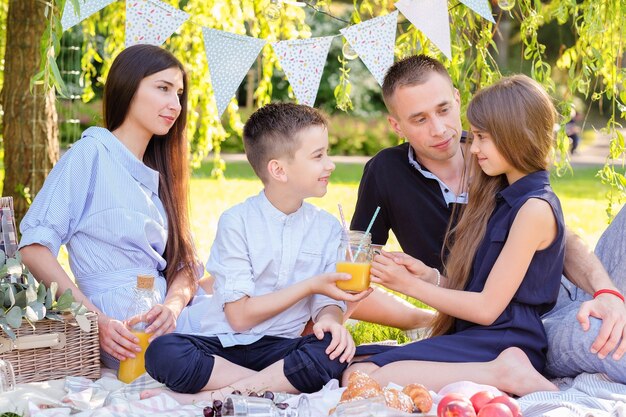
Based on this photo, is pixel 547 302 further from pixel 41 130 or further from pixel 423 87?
pixel 41 130

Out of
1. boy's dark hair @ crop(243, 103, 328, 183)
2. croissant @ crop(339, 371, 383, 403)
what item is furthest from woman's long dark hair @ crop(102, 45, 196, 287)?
croissant @ crop(339, 371, 383, 403)

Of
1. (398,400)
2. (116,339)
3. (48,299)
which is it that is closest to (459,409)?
(398,400)

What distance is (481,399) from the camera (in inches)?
92.7

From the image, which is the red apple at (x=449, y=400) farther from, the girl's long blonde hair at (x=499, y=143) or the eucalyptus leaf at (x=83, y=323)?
the eucalyptus leaf at (x=83, y=323)

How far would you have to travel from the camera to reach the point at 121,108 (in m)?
3.35

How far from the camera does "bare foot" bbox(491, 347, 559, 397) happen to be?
8.96 ft

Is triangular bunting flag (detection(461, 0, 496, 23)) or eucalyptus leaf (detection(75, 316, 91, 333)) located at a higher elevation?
triangular bunting flag (detection(461, 0, 496, 23))

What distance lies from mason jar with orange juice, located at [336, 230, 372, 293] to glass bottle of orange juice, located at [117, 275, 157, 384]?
690 millimetres

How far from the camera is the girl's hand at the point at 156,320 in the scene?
3.04 metres

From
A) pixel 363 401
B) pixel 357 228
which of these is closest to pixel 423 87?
pixel 357 228

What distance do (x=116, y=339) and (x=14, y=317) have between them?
1.22ft

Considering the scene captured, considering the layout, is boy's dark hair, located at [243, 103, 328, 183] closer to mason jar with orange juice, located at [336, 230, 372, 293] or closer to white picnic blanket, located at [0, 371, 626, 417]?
mason jar with orange juice, located at [336, 230, 372, 293]

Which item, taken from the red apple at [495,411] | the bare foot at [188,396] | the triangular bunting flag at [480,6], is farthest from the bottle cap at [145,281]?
the triangular bunting flag at [480,6]

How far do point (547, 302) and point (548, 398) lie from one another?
37cm
